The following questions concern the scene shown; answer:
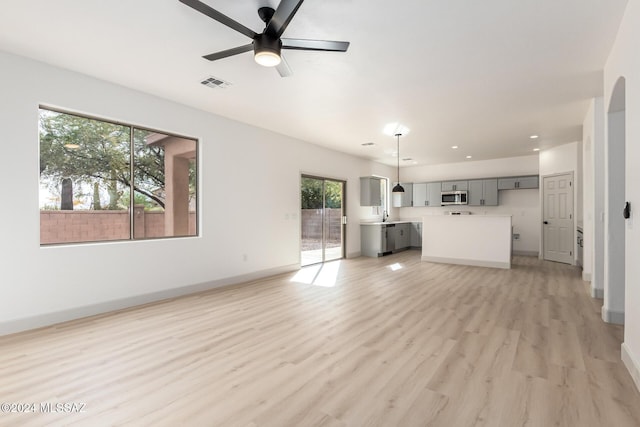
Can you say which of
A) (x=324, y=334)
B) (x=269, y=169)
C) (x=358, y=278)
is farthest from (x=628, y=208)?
(x=269, y=169)

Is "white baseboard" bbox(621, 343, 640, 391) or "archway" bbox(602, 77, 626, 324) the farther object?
"archway" bbox(602, 77, 626, 324)

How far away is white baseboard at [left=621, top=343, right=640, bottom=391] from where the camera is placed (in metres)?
2.19

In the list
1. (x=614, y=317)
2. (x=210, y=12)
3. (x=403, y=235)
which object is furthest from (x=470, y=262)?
(x=210, y=12)

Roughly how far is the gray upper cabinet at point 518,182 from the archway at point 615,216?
554 centimetres

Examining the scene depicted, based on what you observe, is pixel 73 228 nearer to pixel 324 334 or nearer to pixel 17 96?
pixel 17 96

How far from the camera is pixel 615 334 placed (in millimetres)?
3129

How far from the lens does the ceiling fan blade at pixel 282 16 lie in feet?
6.64

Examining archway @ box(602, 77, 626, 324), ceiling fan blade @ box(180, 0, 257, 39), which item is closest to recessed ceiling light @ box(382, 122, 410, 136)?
archway @ box(602, 77, 626, 324)

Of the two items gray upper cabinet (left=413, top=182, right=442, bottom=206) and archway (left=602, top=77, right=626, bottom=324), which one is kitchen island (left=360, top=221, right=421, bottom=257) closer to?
gray upper cabinet (left=413, top=182, right=442, bottom=206)

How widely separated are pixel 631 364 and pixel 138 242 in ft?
16.8

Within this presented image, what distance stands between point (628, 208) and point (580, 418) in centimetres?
166

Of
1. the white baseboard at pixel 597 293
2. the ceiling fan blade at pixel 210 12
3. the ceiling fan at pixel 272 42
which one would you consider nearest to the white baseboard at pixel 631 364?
the white baseboard at pixel 597 293

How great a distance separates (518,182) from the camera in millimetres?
8562

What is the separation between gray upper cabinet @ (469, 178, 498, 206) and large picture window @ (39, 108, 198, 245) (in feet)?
25.6
